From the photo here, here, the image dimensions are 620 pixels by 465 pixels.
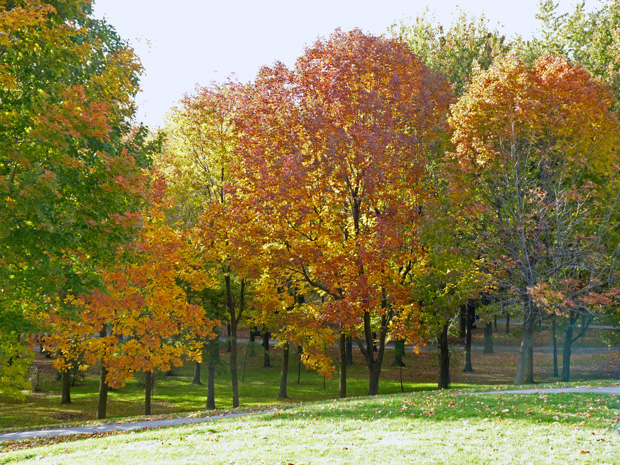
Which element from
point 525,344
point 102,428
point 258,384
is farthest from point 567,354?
point 102,428

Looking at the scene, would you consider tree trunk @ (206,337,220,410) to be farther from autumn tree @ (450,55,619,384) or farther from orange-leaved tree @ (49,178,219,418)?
autumn tree @ (450,55,619,384)

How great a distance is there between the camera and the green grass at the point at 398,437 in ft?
29.1

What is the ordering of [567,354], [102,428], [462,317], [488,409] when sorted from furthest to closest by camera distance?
[462,317]
[567,354]
[102,428]
[488,409]

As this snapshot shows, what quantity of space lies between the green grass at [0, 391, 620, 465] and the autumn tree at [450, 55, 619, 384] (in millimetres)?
7868

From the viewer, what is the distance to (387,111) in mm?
21422

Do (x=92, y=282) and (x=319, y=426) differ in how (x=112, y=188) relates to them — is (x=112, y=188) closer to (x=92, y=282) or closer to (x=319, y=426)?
(x=92, y=282)

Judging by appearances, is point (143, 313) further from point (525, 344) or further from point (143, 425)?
point (525, 344)

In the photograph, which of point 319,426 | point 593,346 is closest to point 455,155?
point 319,426

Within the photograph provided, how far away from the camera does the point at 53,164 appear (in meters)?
11.8

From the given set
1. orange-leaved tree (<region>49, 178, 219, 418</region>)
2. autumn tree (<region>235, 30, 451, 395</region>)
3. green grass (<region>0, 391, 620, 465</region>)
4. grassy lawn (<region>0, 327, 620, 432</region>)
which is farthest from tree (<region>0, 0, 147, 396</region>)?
grassy lawn (<region>0, 327, 620, 432</region>)

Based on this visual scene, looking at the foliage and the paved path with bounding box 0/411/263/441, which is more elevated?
the foliage

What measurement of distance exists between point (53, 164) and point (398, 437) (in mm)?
8757

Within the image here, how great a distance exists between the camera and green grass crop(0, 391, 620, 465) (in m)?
8.88

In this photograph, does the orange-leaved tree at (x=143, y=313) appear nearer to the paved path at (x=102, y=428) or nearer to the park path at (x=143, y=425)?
the paved path at (x=102, y=428)
